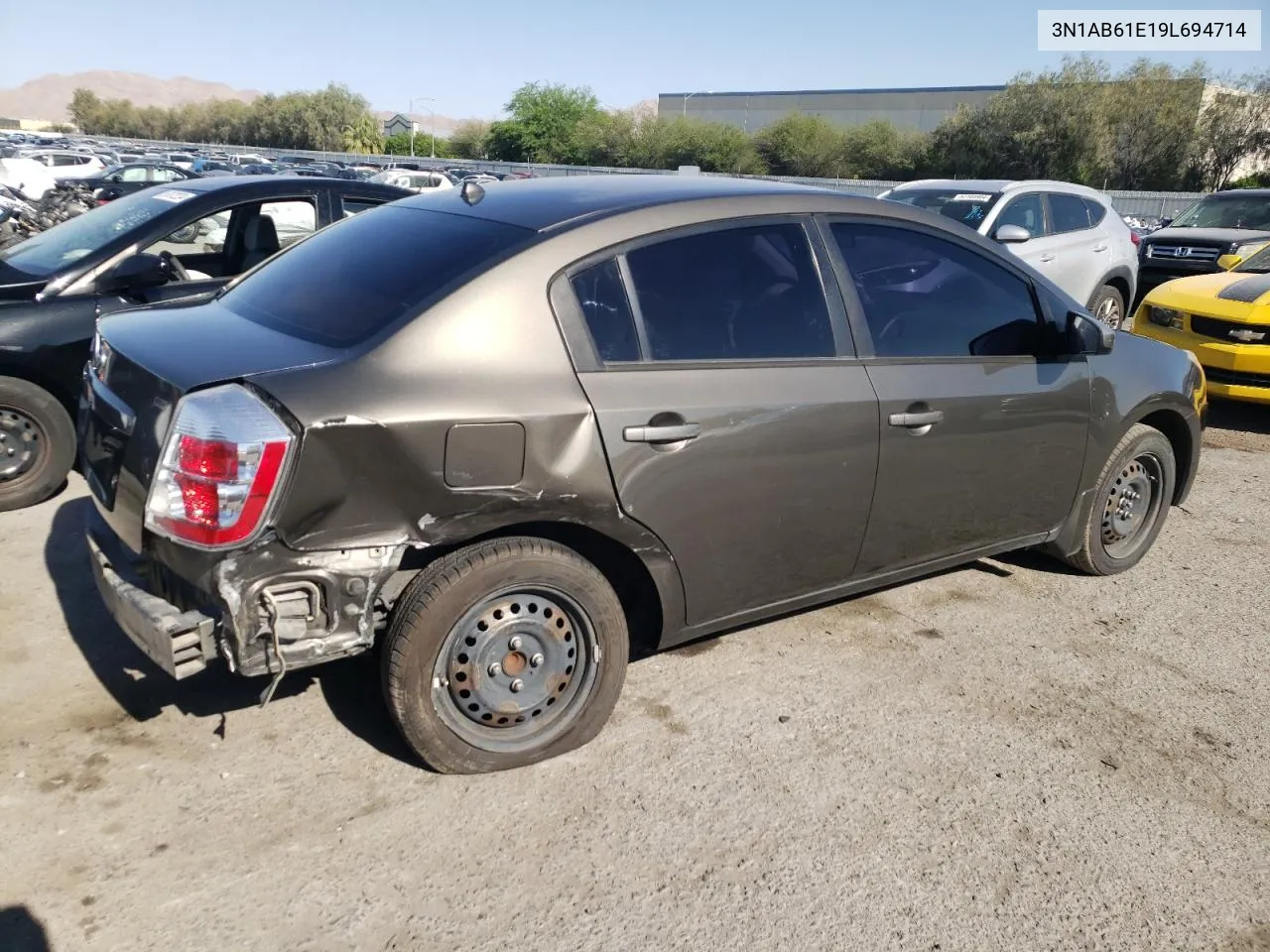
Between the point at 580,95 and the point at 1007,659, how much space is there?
260 feet

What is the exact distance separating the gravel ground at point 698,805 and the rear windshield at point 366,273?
1327mm

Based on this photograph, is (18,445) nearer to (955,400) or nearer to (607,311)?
(607,311)

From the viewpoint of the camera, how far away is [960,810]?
3.09 meters

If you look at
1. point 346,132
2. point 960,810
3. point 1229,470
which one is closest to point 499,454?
point 960,810

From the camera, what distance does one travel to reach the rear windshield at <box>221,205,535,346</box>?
3035mm

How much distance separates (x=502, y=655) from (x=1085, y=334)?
2.75 meters

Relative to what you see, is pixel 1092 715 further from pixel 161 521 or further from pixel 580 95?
pixel 580 95

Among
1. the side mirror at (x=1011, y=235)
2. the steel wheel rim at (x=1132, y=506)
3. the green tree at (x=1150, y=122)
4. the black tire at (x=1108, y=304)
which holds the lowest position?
the steel wheel rim at (x=1132, y=506)

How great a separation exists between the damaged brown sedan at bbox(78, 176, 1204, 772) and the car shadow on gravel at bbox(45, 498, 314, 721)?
1.84 ft

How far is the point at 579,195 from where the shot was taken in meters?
3.54

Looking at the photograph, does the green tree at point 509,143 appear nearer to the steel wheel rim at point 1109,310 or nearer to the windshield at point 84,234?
the steel wheel rim at point 1109,310

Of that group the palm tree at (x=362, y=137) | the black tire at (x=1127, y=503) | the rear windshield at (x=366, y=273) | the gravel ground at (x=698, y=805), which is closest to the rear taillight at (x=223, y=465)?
the rear windshield at (x=366, y=273)

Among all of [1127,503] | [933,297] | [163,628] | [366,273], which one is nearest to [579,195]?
[366,273]

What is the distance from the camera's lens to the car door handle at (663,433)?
121 inches
